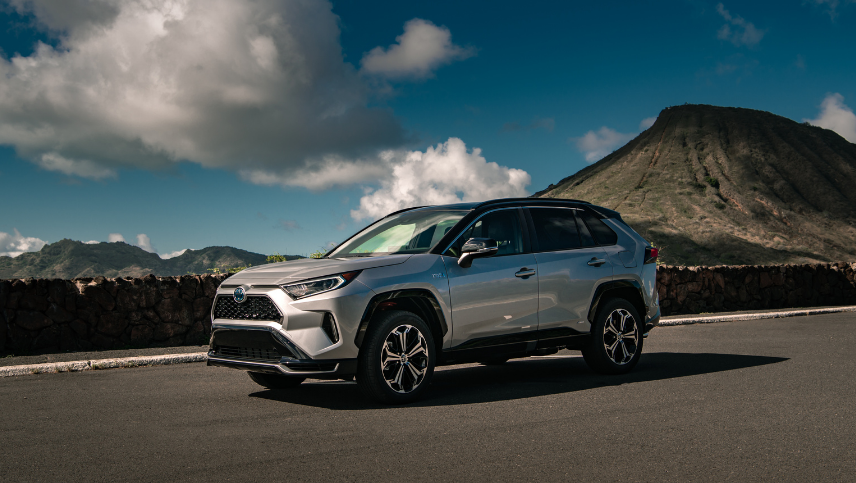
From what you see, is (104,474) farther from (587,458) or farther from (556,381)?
(556,381)

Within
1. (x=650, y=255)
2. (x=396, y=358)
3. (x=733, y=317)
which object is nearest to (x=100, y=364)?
(x=396, y=358)

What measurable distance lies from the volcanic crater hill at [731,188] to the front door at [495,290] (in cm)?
6230

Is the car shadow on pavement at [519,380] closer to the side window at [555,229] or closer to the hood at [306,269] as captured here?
the hood at [306,269]

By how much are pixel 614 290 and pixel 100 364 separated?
6845mm

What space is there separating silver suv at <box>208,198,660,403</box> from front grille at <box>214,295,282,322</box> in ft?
0.04

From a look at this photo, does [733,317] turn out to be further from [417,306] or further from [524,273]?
[417,306]

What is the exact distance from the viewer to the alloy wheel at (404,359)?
6133mm

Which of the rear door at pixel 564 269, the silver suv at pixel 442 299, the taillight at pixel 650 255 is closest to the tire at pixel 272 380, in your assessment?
the silver suv at pixel 442 299

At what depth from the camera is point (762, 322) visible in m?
15.8

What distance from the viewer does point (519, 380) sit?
310 inches

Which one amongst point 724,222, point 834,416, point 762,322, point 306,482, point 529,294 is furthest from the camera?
point 724,222

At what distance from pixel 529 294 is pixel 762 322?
1097 cm

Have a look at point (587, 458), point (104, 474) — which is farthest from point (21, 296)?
point (587, 458)

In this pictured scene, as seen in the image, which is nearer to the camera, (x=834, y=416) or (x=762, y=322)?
(x=834, y=416)
